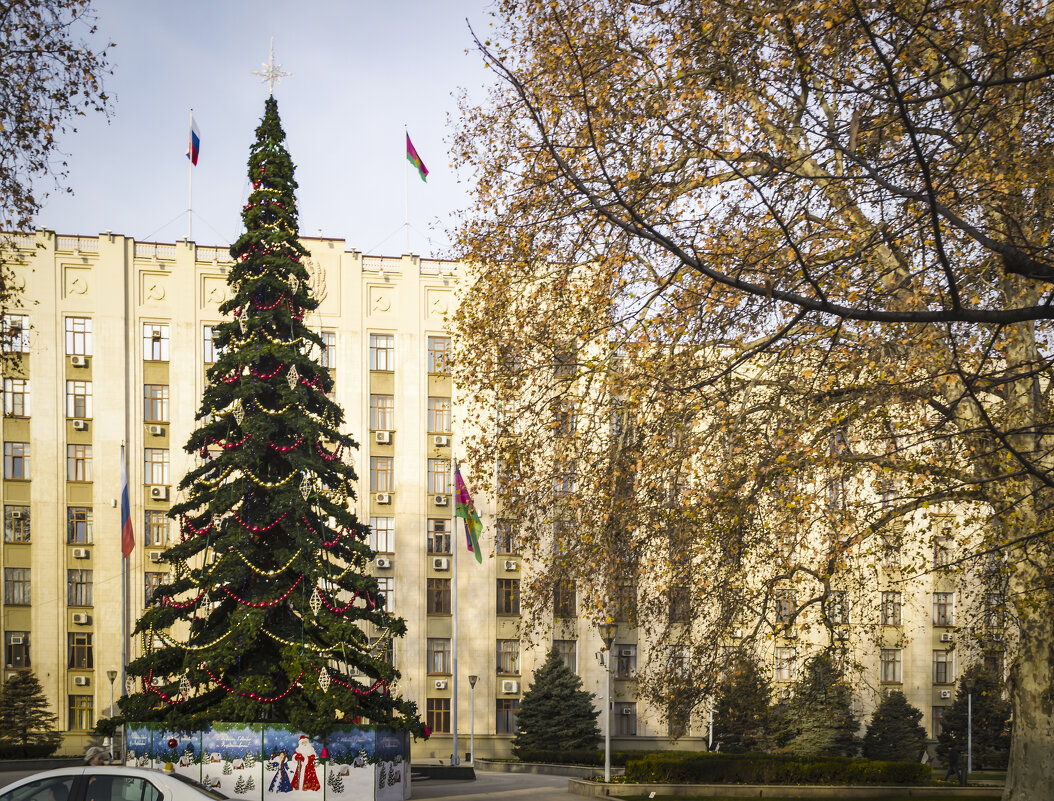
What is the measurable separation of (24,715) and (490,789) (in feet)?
81.4

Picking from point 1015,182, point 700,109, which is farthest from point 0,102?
point 1015,182

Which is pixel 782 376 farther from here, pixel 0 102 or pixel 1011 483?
pixel 0 102

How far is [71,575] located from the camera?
48531 millimetres

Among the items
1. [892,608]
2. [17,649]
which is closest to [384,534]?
[17,649]

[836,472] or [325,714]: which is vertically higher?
[836,472]

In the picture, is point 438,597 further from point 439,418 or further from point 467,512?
point 467,512

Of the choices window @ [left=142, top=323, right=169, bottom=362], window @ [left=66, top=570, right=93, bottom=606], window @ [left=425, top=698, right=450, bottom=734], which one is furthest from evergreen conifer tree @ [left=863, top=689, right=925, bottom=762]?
window @ [left=142, top=323, right=169, bottom=362]

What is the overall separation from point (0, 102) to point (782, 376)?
38.4 ft

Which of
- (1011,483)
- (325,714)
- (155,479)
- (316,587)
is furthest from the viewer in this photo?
(155,479)

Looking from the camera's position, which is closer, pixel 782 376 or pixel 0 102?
pixel 0 102

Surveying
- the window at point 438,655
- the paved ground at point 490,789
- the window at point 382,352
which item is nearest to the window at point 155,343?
the window at point 382,352

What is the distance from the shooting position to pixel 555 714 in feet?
155

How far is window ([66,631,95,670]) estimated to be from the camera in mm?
47594

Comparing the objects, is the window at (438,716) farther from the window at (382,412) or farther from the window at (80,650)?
the window at (80,650)
